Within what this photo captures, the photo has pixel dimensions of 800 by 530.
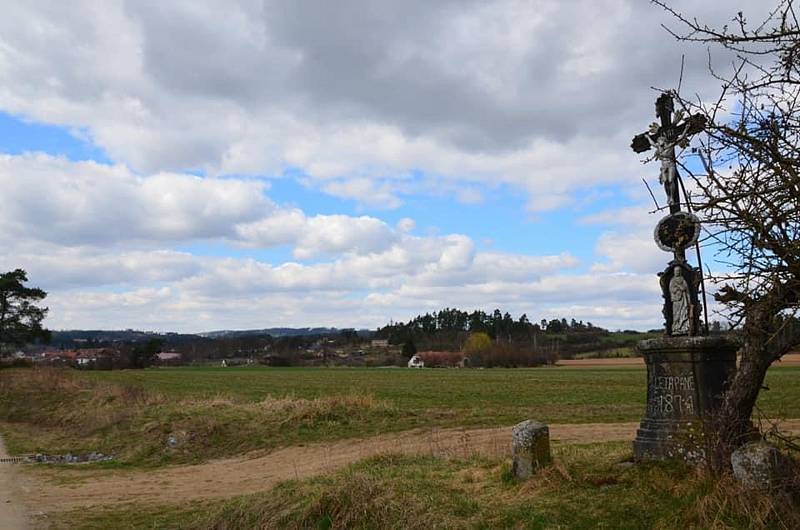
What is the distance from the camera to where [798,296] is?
5.47m

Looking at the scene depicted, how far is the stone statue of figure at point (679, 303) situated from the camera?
910 centimetres

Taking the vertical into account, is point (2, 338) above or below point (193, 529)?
above

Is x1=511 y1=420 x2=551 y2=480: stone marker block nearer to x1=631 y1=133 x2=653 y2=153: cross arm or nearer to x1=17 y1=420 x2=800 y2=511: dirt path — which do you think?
x1=17 y1=420 x2=800 y2=511: dirt path

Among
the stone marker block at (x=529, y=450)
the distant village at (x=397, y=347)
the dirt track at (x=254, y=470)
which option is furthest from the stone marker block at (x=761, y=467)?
the distant village at (x=397, y=347)

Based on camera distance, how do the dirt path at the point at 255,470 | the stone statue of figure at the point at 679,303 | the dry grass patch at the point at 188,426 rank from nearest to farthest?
the stone statue of figure at the point at 679,303 < the dirt path at the point at 255,470 < the dry grass patch at the point at 188,426

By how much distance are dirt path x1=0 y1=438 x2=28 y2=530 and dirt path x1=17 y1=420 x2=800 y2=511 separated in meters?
0.27

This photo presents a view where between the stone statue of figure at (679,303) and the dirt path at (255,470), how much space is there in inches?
147

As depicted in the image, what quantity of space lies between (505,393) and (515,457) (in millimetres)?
27662

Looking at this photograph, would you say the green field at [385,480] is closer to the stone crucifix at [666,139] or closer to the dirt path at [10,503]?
the dirt path at [10,503]

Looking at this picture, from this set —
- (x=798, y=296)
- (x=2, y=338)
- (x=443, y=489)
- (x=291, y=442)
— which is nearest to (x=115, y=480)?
(x=291, y=442)

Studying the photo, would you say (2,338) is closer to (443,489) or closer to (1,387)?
(1,387)

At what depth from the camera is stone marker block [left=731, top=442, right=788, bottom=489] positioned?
20.7 feet

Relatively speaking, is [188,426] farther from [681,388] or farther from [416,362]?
[416,362]

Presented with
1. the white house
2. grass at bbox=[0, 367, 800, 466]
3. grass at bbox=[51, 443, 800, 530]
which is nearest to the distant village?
the white house
